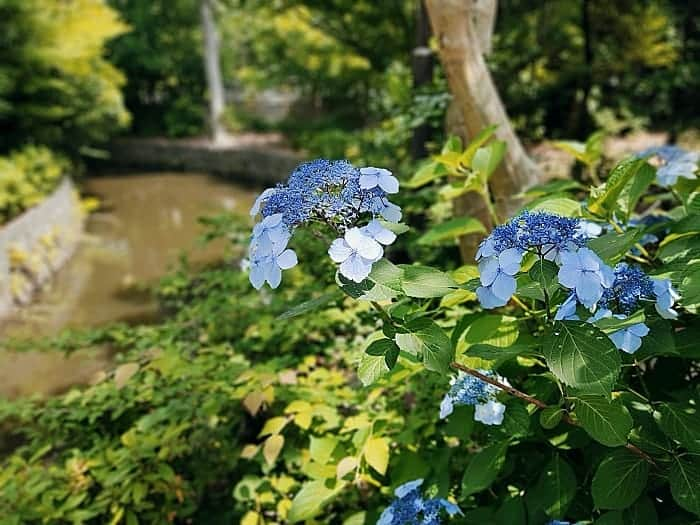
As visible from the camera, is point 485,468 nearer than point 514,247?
No

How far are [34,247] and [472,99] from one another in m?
5.85

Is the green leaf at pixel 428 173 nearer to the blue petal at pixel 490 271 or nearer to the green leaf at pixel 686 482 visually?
the blue petal at pixel 490 271

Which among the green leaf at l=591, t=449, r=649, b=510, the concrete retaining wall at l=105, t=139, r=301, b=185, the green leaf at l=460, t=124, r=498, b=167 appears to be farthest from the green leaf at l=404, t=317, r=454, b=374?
the concrete retaining wall at l=105, t=139, r=301, b=185

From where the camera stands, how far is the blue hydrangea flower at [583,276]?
786mm

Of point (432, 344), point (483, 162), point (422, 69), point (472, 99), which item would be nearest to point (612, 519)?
point (432, 344)

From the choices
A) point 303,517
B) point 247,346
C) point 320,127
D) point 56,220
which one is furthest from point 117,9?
point 303,517

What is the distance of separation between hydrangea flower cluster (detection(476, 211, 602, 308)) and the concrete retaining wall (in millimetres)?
9639

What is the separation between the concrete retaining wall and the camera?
1125cm

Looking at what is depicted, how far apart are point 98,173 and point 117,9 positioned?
5034 millimetres

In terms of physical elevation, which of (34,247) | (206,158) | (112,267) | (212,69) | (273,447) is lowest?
(206,158)

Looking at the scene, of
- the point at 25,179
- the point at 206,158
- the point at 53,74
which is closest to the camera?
the point at 25,179

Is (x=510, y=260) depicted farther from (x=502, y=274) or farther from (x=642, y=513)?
(x=642, y=513)

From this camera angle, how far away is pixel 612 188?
1135mm

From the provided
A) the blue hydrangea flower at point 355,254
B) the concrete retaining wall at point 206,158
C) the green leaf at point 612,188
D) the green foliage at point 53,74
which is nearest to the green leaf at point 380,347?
the blue hydrangea flower at point 355,254
